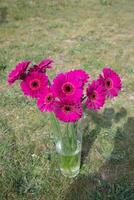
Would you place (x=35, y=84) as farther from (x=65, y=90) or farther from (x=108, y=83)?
(x=108, y=83)

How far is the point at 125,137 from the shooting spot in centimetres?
404

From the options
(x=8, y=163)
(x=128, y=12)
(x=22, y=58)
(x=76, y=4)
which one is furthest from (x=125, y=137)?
Answer: (x=76, y=4)

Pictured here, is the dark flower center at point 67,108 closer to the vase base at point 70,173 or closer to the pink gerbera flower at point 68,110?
the pink gerbera flower at point 68,110

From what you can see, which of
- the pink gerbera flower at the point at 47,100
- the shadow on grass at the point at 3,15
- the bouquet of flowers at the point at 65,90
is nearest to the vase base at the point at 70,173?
the bouquet of flowers at the point at 65,90

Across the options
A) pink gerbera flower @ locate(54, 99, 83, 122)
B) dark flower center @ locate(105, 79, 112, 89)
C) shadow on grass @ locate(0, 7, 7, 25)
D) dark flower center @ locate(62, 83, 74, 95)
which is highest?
dark flower center @ locate(62, 83, 74, 95)

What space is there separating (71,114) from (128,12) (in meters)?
5.95

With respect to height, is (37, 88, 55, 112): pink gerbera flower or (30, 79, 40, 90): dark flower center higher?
(30, 79, 40, 90): dark flower center

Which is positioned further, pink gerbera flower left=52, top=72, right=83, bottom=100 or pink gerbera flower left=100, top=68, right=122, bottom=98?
pink gerbera flower left=100, top=68, right=122, bottom=98

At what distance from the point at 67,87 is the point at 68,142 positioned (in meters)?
0.76

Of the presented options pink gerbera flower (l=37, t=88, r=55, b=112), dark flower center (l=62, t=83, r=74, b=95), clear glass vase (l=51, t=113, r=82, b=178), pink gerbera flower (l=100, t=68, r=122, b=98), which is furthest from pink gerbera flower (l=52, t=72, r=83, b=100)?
clear glass vase (l=51, t=113, r=82, b=178)

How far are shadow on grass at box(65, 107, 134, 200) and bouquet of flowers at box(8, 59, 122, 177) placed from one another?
3.37 feet

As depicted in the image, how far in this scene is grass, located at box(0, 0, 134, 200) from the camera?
3.43 m

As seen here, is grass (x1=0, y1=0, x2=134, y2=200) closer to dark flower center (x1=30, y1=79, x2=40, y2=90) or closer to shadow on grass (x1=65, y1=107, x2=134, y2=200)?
shadow on grass (x1=65, y1=107, x2=134, y2=200)

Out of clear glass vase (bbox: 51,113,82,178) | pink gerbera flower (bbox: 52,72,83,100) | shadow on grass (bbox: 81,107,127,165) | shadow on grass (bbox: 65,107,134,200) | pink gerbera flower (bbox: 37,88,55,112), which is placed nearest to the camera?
pink gerbera flower (bbox: 52,72,83,100)
